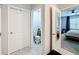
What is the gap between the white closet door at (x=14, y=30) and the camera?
1.45 m

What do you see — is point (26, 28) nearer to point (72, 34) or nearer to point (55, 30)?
point (55, 30)

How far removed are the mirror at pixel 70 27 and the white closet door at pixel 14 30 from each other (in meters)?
0.72

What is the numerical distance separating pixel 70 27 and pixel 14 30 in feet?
3.03

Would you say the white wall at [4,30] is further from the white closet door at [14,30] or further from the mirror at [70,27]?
the mirror at [70,27]

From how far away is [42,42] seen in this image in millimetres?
1507

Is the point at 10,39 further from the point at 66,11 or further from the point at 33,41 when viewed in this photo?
the point at 66,11

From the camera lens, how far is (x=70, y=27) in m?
1.53

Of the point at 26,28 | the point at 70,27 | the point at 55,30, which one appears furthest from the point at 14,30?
the point at 70,27

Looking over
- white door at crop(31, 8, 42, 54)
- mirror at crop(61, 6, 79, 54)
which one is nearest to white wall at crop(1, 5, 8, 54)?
white door at crop(31, 8, 42, 54)

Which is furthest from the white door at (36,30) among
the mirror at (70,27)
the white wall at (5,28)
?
the mirror at (70,27)

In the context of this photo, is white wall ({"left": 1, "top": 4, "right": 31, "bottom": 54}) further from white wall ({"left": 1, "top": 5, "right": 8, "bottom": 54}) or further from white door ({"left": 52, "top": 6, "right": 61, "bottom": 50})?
white door ({"left": 52, "top": 6, "right": 61, "bottom": 50})

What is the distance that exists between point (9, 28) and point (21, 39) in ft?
0.93

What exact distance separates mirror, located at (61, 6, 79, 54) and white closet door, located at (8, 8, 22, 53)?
28.3 inches
